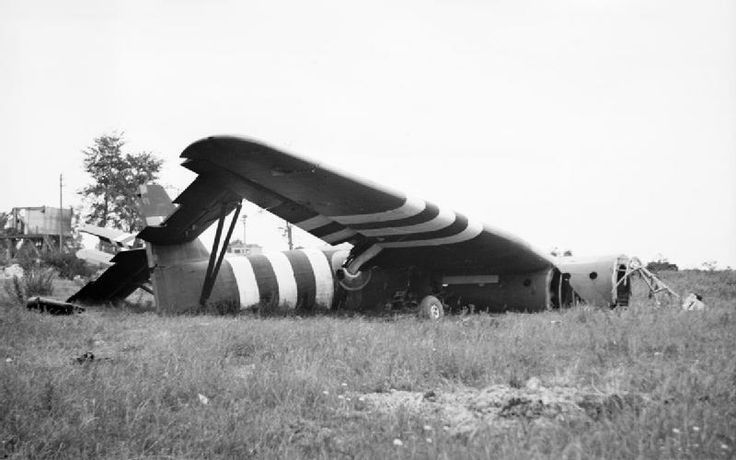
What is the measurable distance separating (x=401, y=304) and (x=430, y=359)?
5417 millimetres

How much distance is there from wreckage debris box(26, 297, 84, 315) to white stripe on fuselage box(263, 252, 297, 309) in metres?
3.30

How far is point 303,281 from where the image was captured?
395 inches

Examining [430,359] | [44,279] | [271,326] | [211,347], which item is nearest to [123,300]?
[44,279]

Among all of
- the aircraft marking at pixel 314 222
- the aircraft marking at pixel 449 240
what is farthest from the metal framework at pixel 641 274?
the aircraft marking at pixel 314 222

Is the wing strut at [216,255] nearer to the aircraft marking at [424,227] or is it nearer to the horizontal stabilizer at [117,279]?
the horizontal stabilizer at [117,279]

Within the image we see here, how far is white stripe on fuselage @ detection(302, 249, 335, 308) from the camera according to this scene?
33.5 ft

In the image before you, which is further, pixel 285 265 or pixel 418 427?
pixel 285 265

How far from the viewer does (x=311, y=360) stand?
4.38m

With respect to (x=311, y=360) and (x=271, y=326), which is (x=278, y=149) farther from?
(x=311, y=360)

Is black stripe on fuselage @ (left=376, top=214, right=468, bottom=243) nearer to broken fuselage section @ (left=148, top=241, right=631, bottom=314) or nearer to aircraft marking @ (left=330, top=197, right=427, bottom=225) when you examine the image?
aircraft marking @ (left=330, top=197, right=427, bottom=225)

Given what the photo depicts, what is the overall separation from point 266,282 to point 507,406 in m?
7.19

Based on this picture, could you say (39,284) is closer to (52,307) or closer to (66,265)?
(52,307)

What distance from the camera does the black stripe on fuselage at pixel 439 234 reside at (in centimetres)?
766

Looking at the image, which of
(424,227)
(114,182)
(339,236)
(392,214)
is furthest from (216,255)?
(114,182)
